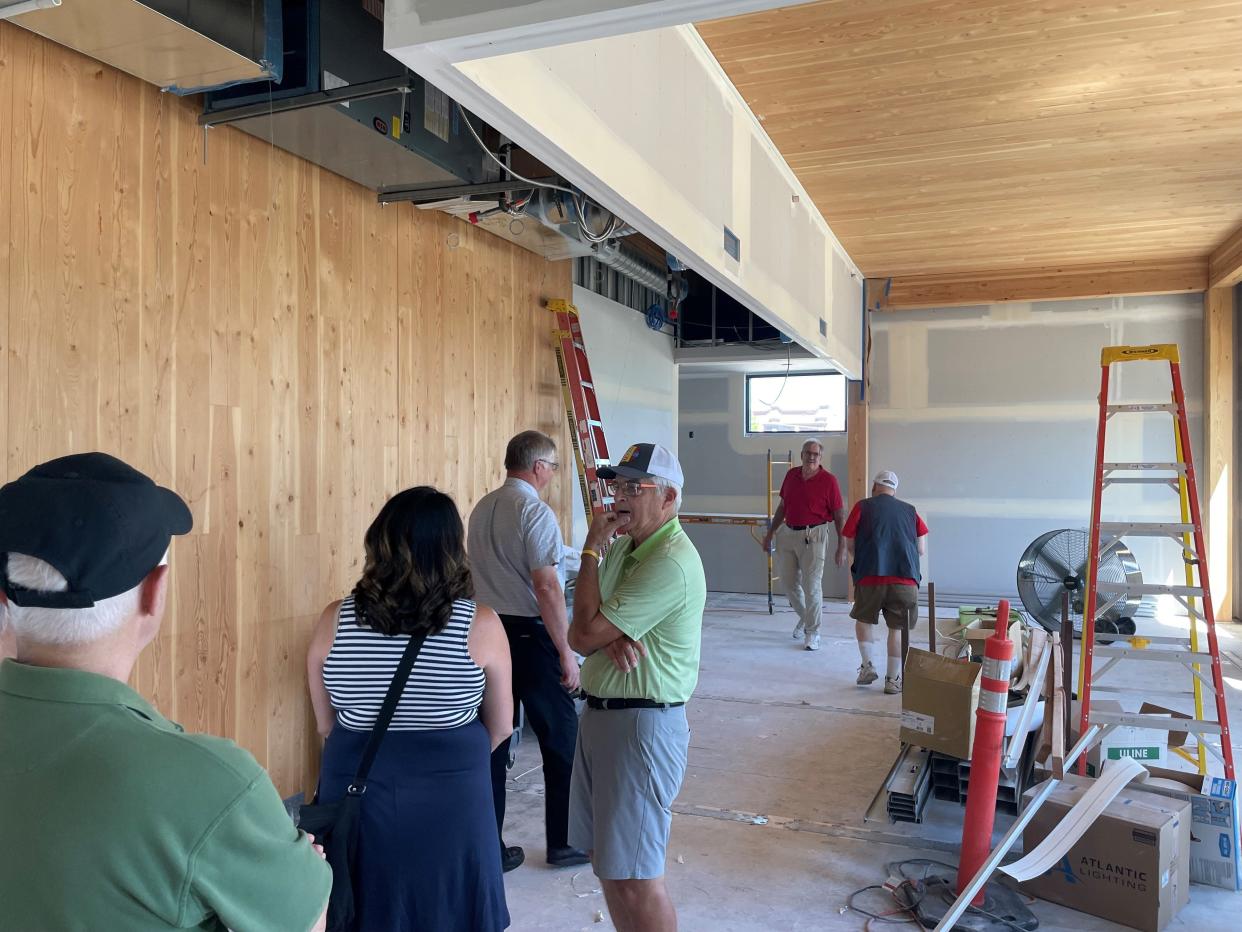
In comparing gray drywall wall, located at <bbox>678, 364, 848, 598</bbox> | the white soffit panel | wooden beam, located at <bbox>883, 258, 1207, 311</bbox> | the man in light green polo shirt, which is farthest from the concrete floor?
gray drywall wall, located at <bbox>678, 364, 848, 598</bbox>

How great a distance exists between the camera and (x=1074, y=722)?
155 inches

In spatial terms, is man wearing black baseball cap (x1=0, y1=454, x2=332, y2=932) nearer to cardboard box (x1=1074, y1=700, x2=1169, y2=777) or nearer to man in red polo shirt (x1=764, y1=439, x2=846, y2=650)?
cardboard box (x1=1074, y1=700, x2=1169, y2=777)

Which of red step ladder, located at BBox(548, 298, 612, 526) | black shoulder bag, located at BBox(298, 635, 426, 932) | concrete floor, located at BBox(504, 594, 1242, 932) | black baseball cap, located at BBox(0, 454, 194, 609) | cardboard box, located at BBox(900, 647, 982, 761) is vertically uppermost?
red step ladder, located at BBox(548, 298, 612, 526)

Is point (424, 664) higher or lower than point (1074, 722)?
higher

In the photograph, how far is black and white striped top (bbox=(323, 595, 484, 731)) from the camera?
1.81 m

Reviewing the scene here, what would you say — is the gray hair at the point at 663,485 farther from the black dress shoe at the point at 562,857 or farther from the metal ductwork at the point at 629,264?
the metal ductwork at the point at 629,264

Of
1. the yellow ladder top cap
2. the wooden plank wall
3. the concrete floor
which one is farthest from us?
the yellow ladder top cap

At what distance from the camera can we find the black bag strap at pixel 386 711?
5.84 feet

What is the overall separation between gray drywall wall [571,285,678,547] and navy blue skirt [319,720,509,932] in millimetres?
4267

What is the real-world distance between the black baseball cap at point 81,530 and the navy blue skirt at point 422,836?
1070 mm

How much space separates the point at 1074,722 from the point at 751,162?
2.96m

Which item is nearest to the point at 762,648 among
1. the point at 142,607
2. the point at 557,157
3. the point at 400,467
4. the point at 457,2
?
Result: the point at 400,467

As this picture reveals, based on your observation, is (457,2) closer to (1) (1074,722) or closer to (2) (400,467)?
(2) (400,467)

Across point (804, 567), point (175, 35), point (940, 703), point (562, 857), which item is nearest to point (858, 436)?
point (804, 567)
